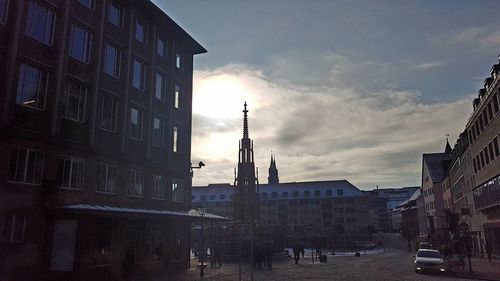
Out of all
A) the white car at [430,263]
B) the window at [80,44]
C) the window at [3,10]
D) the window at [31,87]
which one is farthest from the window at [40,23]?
the white car at [430,263]

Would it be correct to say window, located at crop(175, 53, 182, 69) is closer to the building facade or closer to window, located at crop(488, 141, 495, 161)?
the building facade

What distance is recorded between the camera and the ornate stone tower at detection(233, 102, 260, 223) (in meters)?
57.2

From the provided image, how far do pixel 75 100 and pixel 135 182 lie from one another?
7.45 metres

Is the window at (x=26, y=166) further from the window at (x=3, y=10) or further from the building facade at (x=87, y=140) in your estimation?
the window at (x=3, y=10)

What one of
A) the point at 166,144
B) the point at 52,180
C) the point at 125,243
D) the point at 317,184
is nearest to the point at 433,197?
the point at 317,184

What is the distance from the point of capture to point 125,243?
27.4 metres

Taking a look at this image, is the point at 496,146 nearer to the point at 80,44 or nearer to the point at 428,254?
the point at 428,254

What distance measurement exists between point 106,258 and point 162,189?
28.7 feet

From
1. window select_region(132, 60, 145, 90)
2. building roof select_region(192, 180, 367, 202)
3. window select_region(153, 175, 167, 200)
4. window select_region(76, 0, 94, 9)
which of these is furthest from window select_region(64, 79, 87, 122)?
building roof select_region(192, 180, 367, 202)

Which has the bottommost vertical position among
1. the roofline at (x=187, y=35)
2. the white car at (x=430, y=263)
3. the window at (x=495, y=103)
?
the white car at (x=430, y=263)

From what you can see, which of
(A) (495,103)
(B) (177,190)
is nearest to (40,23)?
(B) (177,190)

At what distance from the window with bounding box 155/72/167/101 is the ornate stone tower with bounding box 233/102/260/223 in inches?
1019

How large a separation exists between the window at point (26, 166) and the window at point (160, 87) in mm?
13127

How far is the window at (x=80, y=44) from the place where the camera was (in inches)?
974
